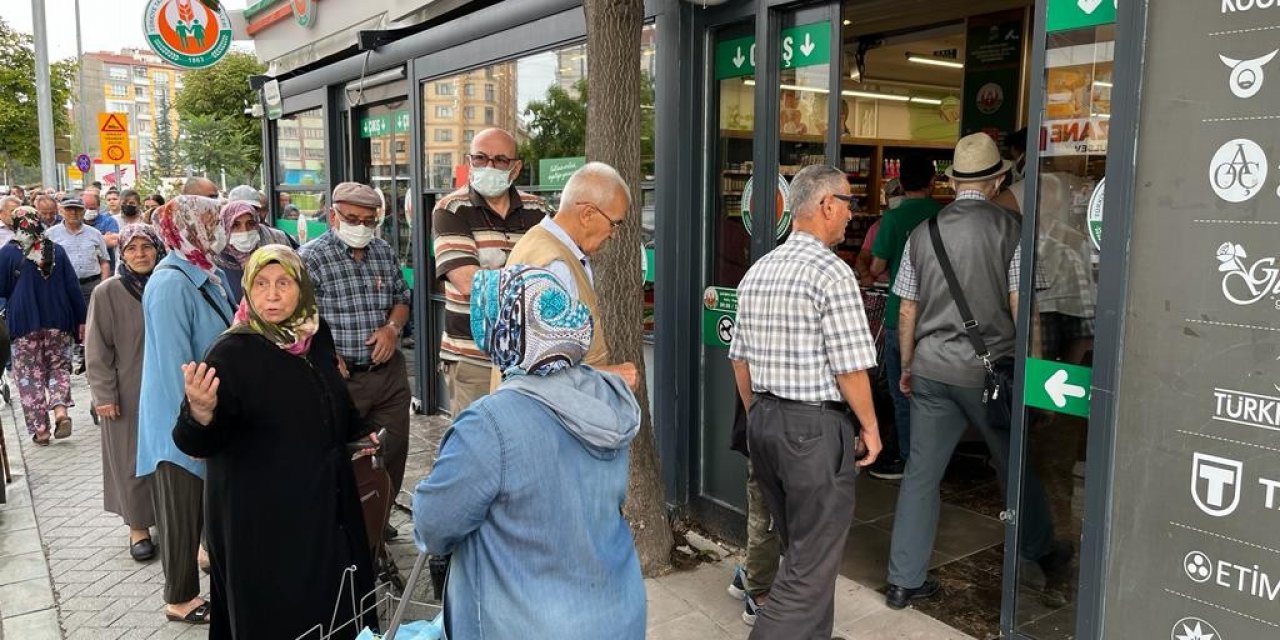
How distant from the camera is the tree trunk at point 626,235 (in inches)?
166

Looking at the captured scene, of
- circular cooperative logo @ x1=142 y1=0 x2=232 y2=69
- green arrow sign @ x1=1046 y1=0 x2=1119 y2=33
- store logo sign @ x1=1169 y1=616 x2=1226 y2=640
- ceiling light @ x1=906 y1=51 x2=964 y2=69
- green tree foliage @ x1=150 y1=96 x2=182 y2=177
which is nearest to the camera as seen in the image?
store logo sign @ x1=1169 y1=616 x2=1226 y2=640

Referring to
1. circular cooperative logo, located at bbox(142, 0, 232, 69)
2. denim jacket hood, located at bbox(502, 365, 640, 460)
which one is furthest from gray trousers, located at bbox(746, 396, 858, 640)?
circular cooperative logo, located at bbox(142, 0, 232, 69)

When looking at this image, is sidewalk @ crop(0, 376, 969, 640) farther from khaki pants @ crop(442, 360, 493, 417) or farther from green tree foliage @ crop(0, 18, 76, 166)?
green tree foliage @ crop(0, 18, 76, 166)

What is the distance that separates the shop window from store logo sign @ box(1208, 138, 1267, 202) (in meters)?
8.67

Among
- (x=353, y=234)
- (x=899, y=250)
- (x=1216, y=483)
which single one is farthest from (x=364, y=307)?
(x=1216, y=483)

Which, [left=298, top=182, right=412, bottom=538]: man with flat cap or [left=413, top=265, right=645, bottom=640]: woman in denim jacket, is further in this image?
[left=298, top=182, right=412, bottom=538]: man with flat cap

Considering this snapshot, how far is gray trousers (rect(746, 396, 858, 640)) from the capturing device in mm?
3361

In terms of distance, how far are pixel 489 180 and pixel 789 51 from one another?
5.31 ft

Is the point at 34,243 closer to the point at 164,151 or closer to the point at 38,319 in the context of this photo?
the point at 38,319

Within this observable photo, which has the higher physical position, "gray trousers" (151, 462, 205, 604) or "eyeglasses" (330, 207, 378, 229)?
"eyeglasses" (330, 207, 378, 229)

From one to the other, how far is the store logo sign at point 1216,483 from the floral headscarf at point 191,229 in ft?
12.7

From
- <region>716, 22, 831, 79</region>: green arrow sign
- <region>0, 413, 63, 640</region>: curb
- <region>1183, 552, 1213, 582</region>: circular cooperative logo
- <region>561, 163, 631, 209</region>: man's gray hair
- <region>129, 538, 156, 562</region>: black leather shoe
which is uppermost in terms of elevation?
<region>716, 22, 831, 79</region>: green arrow sign

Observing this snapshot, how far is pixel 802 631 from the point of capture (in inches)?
134

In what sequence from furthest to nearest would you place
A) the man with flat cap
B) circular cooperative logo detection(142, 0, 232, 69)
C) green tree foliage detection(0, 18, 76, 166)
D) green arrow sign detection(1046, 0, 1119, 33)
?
green tree foliage detection(0, 18, 76, 166) → circular cooperative logo detection(142, 0, 232, 69) → the man with flat cap → green arrow sign detection(1046, 0, 1119, 33)
